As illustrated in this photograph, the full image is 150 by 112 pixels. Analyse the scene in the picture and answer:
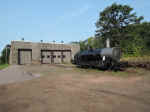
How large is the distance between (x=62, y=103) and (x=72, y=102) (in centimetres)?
33

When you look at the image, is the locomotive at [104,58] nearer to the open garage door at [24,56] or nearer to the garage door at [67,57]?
the garage door at [67,57]

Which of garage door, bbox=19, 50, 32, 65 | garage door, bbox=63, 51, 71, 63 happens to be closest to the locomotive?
garage door, bbox=63, 51, 71, 63

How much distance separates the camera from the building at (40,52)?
2298cm

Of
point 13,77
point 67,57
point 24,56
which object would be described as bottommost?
point 13,77

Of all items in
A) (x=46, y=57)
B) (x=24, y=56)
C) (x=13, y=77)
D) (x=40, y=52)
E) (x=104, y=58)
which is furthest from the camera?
(x=46, y=57)

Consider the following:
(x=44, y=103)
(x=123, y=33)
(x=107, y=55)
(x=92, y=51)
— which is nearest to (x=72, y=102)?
(x=44, y=103)

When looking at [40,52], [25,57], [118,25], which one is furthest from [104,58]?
[118,25]

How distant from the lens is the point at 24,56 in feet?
78.5

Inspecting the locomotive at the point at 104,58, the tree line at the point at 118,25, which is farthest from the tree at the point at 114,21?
the locomotive at the point at 104,58

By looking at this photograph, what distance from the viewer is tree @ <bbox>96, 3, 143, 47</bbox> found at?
31.0 meters

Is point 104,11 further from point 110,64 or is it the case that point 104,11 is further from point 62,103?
point 62,103

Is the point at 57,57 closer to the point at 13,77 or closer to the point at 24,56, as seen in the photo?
the point at 24,56

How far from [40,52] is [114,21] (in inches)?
921

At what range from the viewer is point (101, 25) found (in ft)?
110
